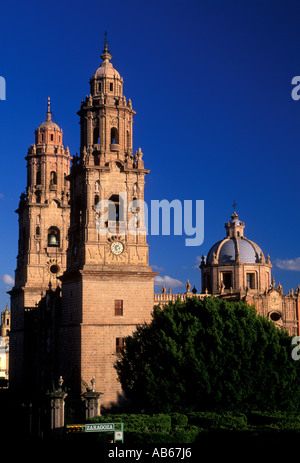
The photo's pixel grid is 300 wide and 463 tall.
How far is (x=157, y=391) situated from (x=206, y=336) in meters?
5.24

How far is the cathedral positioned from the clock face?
0.08 metres

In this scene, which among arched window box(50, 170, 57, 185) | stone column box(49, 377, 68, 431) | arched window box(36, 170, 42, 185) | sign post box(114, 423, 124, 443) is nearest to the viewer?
sign post box(114, 423, 124, 443)

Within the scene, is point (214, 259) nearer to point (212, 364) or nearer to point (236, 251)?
point (236, 251)

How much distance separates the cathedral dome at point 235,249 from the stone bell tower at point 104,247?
24862 millimetres

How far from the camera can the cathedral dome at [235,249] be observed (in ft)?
262

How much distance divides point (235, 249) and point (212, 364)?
112ft

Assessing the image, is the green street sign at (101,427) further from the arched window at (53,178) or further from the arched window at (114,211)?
the arched window at (53,178)

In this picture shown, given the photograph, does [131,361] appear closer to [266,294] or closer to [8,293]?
[266,294]

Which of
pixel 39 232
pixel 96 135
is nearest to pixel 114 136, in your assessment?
pixel 96 135

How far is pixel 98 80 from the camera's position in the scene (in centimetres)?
6144

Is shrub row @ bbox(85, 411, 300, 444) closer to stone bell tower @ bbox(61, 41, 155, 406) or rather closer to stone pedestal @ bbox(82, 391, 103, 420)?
stone pedestal @ bbox(82, 391, 103, 420)

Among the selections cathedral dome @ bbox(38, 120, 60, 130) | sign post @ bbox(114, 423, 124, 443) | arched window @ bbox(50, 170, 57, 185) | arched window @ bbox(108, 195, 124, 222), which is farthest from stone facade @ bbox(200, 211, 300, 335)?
sign post @ bbox(114, 423, 124, 443)

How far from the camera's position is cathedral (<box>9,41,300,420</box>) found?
54.2 m
